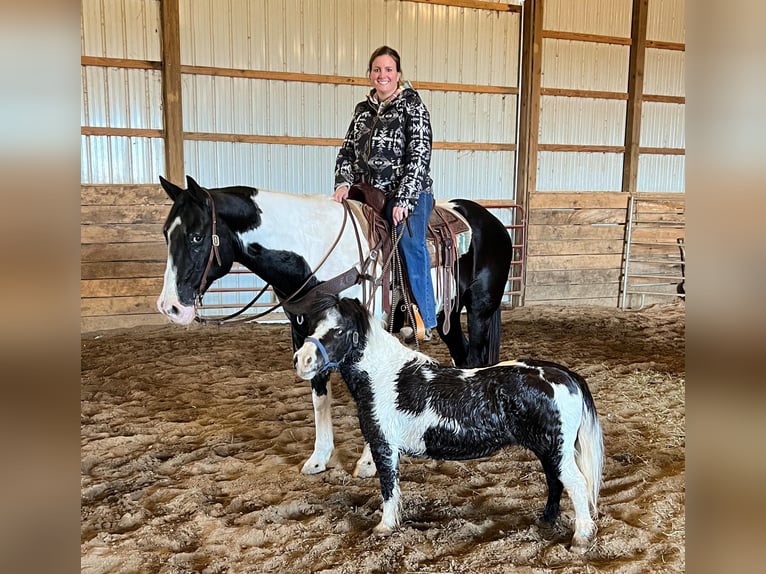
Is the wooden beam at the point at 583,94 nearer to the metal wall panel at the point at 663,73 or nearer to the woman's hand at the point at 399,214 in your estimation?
the metal wall panel at the point at 663,73

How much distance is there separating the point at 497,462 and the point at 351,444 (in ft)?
2.56

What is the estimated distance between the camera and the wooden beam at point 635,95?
25.2 feet

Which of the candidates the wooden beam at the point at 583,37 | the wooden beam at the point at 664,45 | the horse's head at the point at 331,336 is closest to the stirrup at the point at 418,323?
the horse's head at the point at 331,336

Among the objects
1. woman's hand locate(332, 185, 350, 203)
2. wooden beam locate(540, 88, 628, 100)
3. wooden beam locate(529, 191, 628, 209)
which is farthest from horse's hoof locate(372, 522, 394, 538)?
wooden beam locate(540, 88, 628, 100)

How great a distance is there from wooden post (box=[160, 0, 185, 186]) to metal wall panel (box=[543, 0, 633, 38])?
15.4ft

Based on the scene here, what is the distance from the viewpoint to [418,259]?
8.41 ft

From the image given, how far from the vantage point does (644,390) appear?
Answer: 12.6 ft

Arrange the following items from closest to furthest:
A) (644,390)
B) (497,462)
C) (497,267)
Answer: (497,462) < (497,267) < (644,390)

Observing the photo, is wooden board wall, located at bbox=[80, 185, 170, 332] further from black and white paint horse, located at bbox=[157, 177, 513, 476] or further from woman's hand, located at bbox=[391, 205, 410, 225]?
woman's hand, located at bbox=[391, 205, 410, 225]

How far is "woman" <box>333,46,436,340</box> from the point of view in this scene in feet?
8.17

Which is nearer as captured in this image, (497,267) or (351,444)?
(351,444)

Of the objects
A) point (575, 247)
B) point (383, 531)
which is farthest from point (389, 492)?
point (575, 247)
